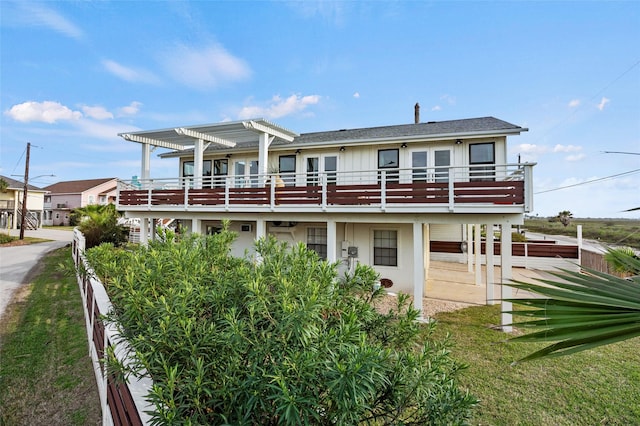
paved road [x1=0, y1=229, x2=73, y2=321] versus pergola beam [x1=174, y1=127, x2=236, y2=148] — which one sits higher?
pergola beam [x1=174, y1=127, x2=236, y2=148]

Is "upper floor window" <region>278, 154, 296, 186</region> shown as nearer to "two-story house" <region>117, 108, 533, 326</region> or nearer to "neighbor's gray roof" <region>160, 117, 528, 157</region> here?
"two-story house" <region>117, 108, 533, 326</region>

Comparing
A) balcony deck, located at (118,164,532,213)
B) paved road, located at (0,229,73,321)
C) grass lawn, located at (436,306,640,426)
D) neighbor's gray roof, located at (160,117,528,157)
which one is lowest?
grass lawn, located at (436,306,640,426)

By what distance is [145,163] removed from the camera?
45.3 ft

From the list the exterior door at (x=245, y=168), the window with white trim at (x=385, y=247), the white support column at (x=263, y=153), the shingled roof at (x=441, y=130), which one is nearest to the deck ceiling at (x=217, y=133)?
the white support column at (x=263, y=153)

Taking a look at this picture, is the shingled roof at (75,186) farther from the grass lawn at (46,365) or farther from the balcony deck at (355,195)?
the grass lawn at (46,365)

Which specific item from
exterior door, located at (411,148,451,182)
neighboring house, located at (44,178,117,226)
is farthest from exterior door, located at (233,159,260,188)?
neighboring house, located at (44,178,117,226)

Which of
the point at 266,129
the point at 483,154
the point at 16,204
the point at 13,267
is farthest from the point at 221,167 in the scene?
the point at 16,204

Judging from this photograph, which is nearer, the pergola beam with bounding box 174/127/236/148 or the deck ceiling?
the deck ceiling

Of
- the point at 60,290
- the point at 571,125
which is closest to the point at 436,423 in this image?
the point at 571,125

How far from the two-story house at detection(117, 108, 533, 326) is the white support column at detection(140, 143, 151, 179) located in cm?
5

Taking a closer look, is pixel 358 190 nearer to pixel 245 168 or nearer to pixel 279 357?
pixel 245 168

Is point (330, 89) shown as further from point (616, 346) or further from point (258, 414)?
point (258, 414)

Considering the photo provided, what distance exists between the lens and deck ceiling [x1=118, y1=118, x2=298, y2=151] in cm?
1145

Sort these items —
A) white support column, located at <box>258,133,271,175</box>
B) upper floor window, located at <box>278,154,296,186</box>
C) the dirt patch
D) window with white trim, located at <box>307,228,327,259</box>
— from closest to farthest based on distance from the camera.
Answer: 1. the dirt patch
2. white support column, located at <box>258,133,271,175</box>
3. window with white trim, located at <box>307,228,327,259</box>
4. upper floor window, located at <box>278,154,296,186</box>
